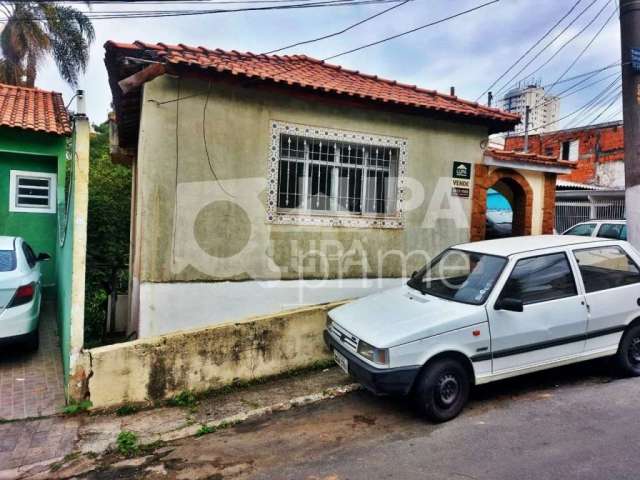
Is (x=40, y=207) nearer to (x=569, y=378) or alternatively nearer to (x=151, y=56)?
(x=151, y=56)

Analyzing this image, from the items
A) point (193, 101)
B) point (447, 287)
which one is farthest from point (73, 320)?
point (447, 287)

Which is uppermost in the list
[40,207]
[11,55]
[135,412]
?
[11,55]

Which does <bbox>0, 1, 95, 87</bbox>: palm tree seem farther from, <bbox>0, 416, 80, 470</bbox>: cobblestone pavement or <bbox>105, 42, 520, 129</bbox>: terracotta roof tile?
<bbox>0, 416, 80, 470</bbox>: cobblestone pavement

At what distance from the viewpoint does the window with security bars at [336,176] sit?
6383mm

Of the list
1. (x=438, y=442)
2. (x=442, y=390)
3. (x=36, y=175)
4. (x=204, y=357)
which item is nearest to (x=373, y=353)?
(x=442, y=390)

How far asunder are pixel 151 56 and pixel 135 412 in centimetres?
416

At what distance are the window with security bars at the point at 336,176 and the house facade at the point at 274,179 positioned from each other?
2cm

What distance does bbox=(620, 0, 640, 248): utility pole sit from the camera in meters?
6.25

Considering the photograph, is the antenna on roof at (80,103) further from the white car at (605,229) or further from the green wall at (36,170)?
the white car at (605,229)

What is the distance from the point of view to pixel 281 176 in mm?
6320

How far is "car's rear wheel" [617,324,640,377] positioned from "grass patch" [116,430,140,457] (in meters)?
5.26

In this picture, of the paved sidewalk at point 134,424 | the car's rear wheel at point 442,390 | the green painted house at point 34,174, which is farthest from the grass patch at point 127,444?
the green painted house at point 34,174

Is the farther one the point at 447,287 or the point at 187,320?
the point at 187,320

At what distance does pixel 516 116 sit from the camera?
7488 millimetres
